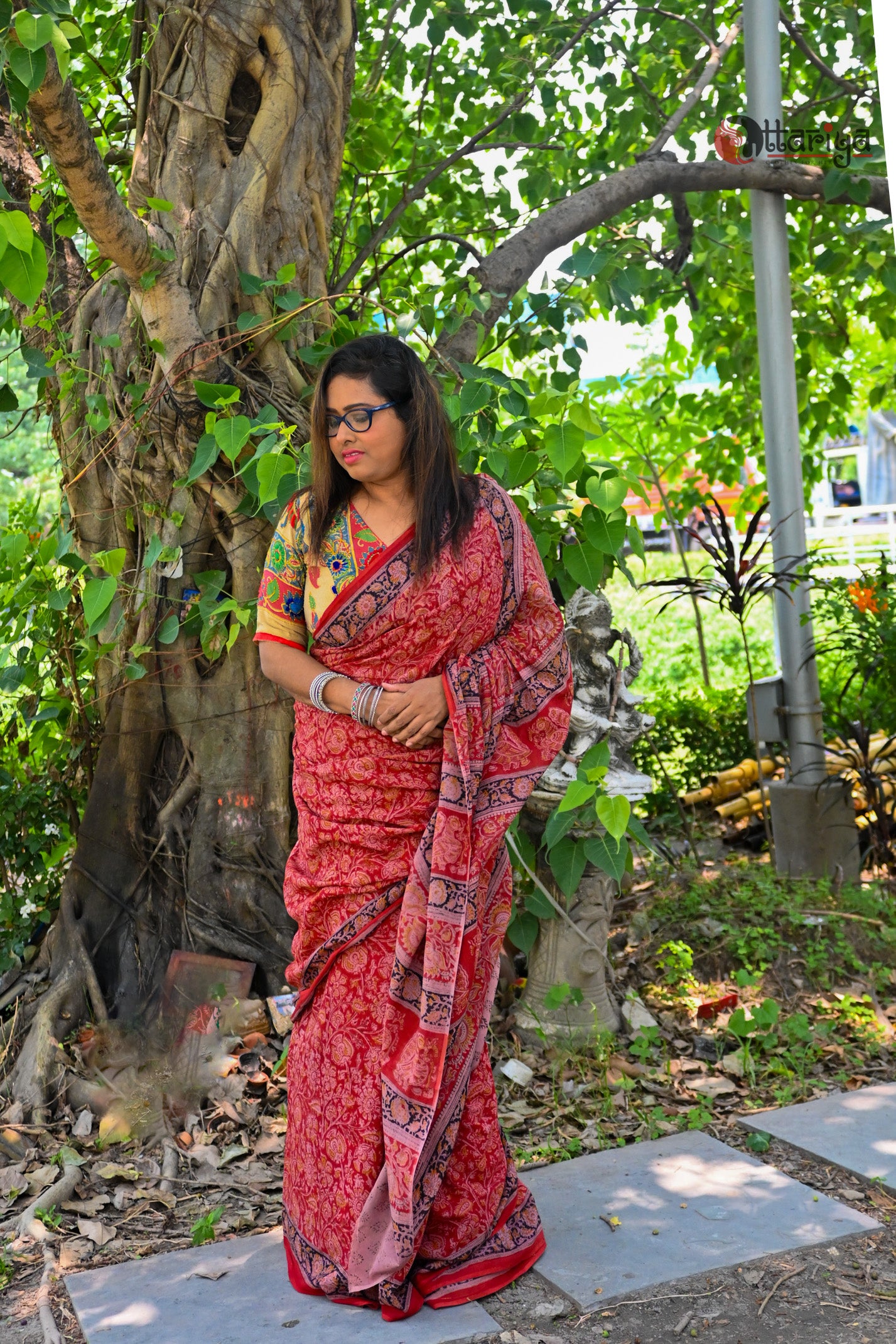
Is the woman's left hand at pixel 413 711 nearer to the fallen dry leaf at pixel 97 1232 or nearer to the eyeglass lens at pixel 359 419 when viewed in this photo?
the eyeglass lens at pixel 359 419

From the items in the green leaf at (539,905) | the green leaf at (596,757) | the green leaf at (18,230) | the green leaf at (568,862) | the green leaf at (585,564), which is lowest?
the green leaf at (539,905)

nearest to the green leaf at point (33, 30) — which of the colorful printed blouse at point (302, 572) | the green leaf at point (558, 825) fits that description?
the colorful printed blouse at point (302, 572)

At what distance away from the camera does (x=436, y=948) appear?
7.18ft

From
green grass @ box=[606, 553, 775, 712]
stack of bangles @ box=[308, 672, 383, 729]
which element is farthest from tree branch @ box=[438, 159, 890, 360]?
green grass @ box=[606, 553, 775, 712]

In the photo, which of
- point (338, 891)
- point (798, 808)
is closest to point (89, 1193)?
point (338, 891)

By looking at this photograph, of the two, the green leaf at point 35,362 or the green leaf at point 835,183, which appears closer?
the green leaf at point 35,362

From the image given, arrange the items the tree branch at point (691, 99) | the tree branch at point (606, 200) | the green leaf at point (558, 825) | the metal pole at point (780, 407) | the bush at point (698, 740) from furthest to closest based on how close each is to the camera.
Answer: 1. the bush at point (698, 740)
2. the metal pole at point (780, 407)
3. the tree branch at point (691, 99)
4. the tree branch at point (606, 200)
5. the green leaf at point (558, 825)

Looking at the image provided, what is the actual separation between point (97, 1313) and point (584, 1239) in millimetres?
942

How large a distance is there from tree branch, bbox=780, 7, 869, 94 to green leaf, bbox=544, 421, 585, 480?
3014mm

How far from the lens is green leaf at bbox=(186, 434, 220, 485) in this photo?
2.99 metres

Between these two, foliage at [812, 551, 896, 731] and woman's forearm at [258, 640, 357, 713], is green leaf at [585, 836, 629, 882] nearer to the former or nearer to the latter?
woman's forearm at [258, 640, 357, 713]

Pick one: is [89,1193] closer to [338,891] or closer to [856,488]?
[338,891]

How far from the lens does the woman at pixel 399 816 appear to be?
2217 millimetres

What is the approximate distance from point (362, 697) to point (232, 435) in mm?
976
